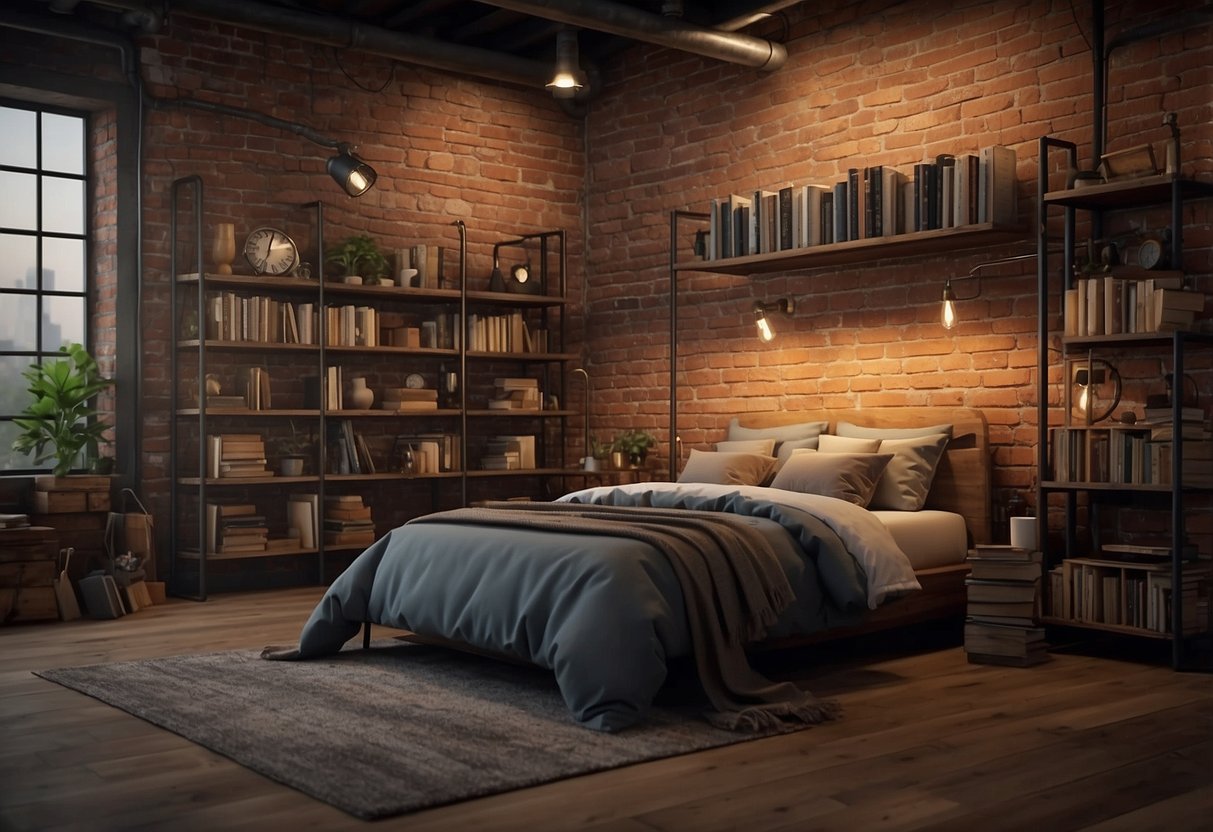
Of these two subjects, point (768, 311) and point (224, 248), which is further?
point (768, 311)

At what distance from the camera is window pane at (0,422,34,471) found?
669cm

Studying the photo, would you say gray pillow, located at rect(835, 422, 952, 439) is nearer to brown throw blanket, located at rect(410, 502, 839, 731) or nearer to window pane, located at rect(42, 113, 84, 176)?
brown throw blanket, located at rect(410, 502, 839, 731)

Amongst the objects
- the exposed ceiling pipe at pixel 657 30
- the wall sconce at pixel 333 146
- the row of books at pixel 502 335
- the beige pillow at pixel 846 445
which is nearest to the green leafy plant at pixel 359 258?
the wall sconce at pixel 333 146

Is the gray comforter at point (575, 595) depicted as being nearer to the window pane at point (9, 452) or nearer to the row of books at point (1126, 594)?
the row of books at point (1126, 594)

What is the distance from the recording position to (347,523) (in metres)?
7.39

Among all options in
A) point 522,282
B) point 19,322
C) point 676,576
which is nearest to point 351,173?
point 522,282

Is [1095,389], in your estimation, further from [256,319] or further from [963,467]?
[256,319]

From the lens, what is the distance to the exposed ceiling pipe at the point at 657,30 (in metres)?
6.29

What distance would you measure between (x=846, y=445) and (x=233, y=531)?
3245 millimetres

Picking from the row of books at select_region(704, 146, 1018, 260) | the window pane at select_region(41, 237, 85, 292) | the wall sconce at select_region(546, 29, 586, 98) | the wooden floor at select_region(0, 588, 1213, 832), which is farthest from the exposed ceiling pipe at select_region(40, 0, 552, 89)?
the wooden floor at select_region(0, 588, 1213, 832)

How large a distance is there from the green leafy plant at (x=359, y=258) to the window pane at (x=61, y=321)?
1376 millimetres

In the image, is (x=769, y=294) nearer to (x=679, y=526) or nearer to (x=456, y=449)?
(x=456, y=449)

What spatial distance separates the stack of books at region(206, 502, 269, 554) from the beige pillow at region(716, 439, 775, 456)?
2531mm

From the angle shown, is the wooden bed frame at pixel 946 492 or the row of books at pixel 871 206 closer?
the wooden bed frame at pixel 946 492
